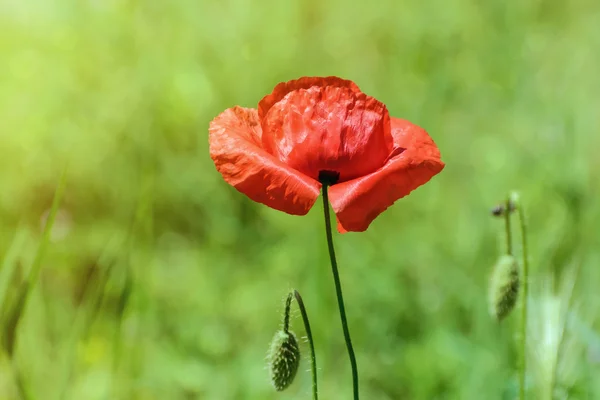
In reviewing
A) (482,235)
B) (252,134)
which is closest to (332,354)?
(482,235)

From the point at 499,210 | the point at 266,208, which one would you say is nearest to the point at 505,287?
the point at 499,210

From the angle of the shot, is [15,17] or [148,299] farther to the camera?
[15,17]

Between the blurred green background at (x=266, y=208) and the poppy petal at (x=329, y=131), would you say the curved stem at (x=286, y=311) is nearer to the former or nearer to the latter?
the poppy petal at (x=329, y=131)

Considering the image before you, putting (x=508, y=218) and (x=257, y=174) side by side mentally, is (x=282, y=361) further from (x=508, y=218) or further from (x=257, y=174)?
(x=508, y=218)

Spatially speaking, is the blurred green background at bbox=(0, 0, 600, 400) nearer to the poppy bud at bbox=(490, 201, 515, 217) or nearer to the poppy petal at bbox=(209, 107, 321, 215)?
the poppy bud at bbox=(490, 201, 515, 217)

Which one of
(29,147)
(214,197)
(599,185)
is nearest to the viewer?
(599,185)

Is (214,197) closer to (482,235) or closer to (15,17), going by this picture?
(482,235)
